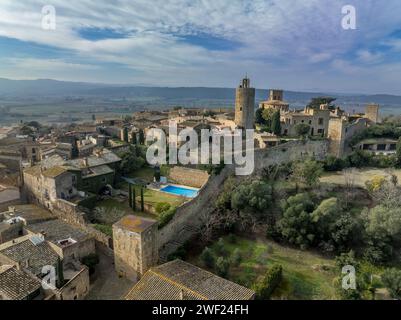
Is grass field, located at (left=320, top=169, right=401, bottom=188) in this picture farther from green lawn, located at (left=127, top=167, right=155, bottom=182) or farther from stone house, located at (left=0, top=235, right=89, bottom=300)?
stone house, located at (left=0, top=235, right=89, bottom=300)

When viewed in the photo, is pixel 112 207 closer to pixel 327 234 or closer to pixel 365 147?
pixel 327 234

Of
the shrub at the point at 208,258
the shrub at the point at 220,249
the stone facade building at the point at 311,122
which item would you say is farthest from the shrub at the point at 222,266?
the stone facade building at the point at 311,122

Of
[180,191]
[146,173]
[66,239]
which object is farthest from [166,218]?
[146,173]

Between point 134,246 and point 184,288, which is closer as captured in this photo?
point 184,288

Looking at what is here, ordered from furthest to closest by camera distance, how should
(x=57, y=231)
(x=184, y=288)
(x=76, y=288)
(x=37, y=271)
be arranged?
(x=57, y=231) → (x=37, y=271) → (x=76, y=288) → (x=184, y=288)

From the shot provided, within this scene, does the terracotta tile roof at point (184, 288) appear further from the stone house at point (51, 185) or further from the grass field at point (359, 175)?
the grass field at point (359, 175)

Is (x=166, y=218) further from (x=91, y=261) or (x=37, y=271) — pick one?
(x=37, y=271)

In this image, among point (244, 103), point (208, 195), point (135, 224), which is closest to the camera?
point (135, 224)
